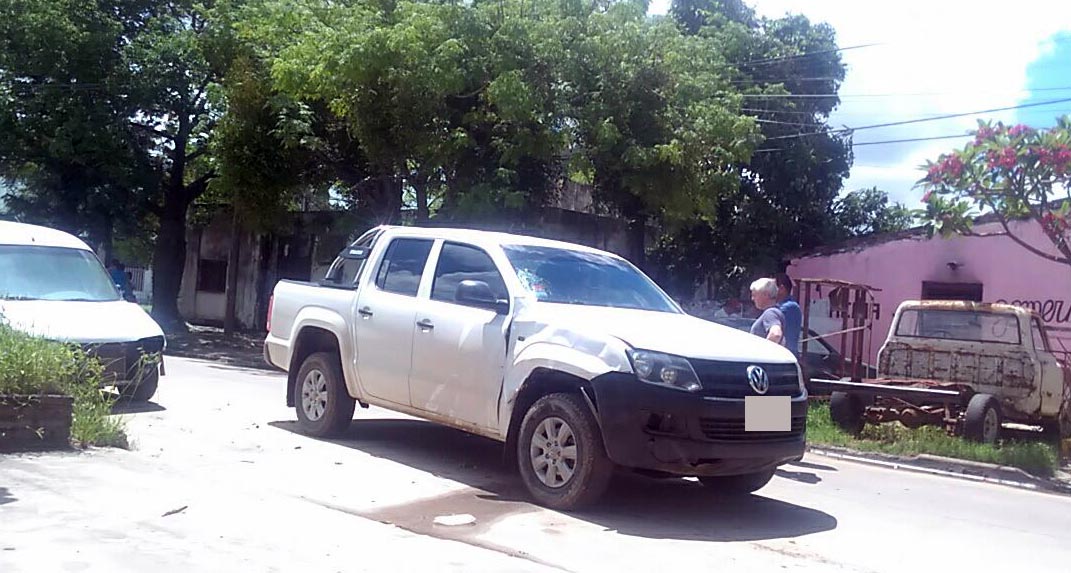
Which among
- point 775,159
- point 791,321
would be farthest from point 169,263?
point 791,321

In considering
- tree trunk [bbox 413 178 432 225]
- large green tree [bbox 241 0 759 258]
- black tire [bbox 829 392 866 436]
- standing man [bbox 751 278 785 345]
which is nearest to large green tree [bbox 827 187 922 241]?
large green tree [bbox 241 0 759 258]

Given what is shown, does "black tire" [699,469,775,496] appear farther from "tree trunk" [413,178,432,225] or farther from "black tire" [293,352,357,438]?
"tree trunk" [413,178,432,225]

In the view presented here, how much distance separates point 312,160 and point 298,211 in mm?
7031

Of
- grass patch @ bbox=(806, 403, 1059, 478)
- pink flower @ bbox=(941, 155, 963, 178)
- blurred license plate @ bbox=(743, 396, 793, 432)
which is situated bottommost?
grass patch @ bbox=(806, 403, 1059, 478)

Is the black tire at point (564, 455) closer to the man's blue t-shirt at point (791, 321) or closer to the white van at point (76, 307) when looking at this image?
the man's blue t-shirt at point (791, 321)

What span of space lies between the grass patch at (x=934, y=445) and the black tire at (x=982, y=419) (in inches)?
4.0

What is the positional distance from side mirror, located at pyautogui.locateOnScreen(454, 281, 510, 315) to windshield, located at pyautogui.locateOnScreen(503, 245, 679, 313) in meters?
0.23

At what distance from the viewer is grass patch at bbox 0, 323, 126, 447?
23.6 feet

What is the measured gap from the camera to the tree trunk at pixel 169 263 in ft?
83.3

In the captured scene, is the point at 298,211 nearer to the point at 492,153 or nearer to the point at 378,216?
the point at 378,216

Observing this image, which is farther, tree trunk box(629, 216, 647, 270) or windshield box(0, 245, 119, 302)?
tree trunk box(629, 216, 647, 270)

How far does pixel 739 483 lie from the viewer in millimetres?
7371

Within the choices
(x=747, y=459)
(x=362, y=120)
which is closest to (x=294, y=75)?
(x=362, y=120)

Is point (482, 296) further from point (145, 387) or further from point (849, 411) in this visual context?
point (849, 411)
